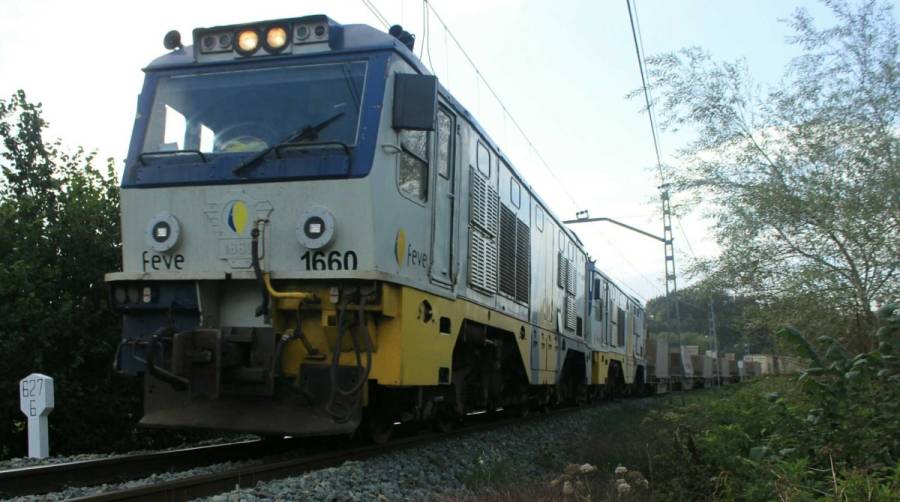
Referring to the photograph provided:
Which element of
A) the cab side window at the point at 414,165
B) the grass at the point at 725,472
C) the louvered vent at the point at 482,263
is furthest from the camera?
the louvered vent at the point at 482,263

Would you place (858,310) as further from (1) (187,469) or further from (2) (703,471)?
(1) (187,469)

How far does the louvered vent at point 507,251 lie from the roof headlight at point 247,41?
3954 mm

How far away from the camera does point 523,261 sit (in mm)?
10695

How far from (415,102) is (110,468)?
3.82m

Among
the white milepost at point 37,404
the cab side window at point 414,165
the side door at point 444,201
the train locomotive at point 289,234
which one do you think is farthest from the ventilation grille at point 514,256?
the white milepost at point 37,404

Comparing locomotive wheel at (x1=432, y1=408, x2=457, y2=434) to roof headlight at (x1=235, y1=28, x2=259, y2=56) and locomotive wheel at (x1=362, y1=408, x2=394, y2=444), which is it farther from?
roof headlight at (x1=235, y1=28, x2=259, y2=56)

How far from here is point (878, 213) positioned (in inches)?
353

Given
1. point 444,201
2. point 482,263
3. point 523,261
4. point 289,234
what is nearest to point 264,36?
point 289,234

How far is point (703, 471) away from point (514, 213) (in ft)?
17.1

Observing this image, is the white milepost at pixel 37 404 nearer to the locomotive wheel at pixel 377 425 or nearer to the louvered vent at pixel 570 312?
the locomotive wheel at pixel 377 425

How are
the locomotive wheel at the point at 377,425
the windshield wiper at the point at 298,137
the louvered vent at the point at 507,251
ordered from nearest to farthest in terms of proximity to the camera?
the windshield wiper at the point at 298,137
the locomotive wheel at the point at 377,425
the louvered vent at the point at 507,251

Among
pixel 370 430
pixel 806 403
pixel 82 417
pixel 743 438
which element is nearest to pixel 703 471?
pixel 743 438

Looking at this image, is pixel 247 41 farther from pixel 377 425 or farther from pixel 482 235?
pixel 377 425

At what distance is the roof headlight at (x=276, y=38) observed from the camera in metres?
6.58
